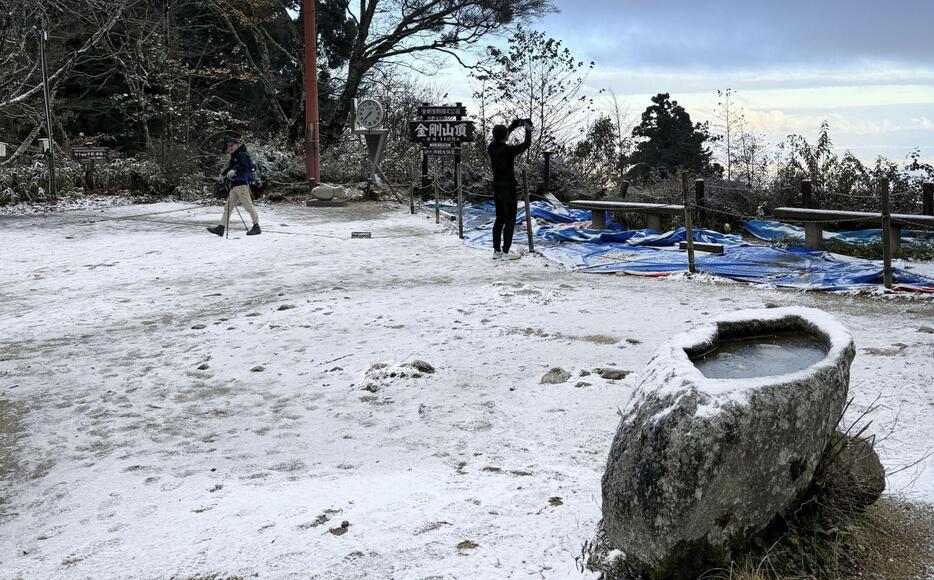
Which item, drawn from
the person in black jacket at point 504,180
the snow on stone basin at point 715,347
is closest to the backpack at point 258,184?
the person in black jacket at point 504,180

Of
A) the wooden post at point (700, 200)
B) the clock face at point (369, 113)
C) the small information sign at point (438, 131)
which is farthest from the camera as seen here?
the clock face at point (369, 113)

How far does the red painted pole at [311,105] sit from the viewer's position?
18.2m

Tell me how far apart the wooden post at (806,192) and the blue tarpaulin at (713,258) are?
947 millimetres

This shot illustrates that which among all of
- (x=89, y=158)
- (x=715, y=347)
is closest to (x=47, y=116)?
(x=89, y=158)

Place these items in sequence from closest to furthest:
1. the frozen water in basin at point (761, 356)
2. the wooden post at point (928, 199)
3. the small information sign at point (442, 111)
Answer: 1. the frozen water in basin at point (761, 356)
2. the wooden post at point (928, 199)
3. the small information sign at point (442, 111)

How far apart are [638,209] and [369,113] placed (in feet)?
27.7

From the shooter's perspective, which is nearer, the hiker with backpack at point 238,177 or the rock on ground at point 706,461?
the rock on ground at point 706,461

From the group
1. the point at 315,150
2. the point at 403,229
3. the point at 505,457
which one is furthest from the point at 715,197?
the point at 505,457

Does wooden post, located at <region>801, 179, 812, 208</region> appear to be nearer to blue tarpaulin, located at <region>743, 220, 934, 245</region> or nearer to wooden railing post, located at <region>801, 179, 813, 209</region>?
wooden railing post, located at <region>801, 179, 813, 209</region>

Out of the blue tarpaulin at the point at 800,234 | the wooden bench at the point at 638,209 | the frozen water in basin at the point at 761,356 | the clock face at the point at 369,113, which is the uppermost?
the clock face at the point at 369,113

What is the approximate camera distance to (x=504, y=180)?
10242 mm

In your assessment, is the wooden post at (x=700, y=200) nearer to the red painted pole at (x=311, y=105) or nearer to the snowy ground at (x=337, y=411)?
the snowy ground at (x=337, y=411)

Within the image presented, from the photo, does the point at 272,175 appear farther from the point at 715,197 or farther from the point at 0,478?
the point at 0,478

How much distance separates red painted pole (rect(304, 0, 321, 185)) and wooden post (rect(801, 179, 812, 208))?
10.1 meters
